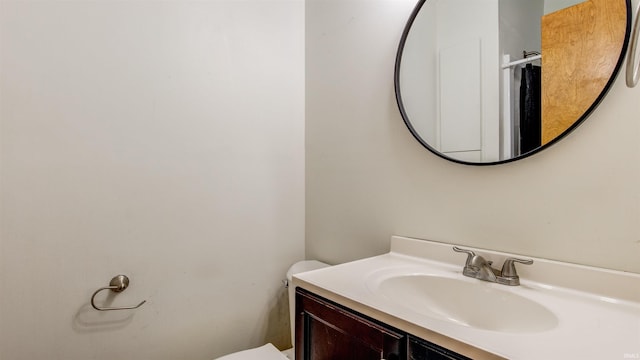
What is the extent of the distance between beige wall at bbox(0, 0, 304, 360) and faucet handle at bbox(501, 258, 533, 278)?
1038mm

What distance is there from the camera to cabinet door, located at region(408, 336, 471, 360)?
0.56 meters

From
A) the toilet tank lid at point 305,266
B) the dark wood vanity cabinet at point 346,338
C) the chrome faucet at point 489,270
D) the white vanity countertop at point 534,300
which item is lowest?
the toilet tank lid at point 305,266

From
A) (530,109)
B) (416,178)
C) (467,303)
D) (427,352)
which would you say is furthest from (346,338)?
(530,109)

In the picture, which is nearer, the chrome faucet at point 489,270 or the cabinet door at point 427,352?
the cabinet door at point 427,352

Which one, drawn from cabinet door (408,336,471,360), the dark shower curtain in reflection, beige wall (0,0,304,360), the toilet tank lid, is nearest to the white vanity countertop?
cabinet door (408,336,471,360)

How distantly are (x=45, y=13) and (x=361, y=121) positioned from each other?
1.22 meters

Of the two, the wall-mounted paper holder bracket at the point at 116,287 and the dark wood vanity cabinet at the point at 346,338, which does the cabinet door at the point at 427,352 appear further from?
the wall-mounted paper holder bracket at the point at 116,287

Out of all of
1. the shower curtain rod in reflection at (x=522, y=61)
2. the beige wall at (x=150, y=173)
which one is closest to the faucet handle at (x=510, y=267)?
the shower curtain rod in reflection at (x=522, y=61)

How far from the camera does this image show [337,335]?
2.57ft

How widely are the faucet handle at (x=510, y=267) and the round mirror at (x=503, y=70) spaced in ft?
0.93

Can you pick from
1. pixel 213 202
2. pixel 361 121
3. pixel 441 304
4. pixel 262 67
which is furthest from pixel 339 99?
pixel 441 304

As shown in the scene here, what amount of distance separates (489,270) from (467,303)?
11 cm

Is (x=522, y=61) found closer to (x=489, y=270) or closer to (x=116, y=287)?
(x=489, y=270)

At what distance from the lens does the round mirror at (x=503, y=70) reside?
2.56ft
